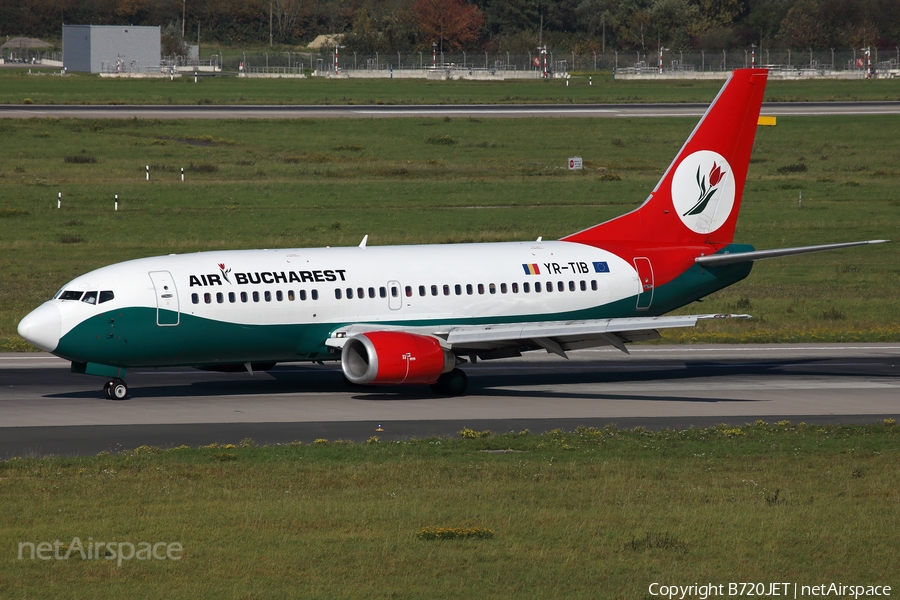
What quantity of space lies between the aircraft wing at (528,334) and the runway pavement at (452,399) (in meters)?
1.60

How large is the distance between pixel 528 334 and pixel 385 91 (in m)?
121

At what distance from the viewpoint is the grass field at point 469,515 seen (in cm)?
1788

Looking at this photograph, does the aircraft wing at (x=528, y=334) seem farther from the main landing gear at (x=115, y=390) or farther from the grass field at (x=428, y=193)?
the grass field at (x=428, y=193)

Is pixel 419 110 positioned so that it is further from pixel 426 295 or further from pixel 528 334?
pixel 528 334

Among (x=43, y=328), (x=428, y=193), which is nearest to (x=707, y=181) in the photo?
(x=43, y=328)

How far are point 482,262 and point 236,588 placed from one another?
73.9 ft

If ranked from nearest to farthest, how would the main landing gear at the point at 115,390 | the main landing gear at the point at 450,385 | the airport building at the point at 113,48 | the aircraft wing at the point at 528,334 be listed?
the main landing gear at the point at 115,390, the aircraft wing at the point at 528,334, the main landing gear at the point at 450,385, the airport building at the point at 113,48

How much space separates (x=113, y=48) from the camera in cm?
18900

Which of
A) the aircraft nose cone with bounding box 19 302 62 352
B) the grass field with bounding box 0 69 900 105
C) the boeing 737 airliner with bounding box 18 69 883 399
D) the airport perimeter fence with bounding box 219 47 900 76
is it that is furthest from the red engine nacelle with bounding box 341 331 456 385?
the airport perimeter fence with bounding box 219 47 900 76

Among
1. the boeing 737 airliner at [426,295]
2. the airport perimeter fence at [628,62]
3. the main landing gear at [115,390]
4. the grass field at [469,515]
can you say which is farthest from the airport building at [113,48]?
the grass field at [469,515]

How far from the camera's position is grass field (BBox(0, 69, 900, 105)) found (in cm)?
13800

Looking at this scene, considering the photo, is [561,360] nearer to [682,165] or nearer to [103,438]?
[682,165]

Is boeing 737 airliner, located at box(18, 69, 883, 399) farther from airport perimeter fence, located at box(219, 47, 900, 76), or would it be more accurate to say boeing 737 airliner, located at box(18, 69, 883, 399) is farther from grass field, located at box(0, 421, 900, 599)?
airport perimeter fence, located at box(219, 47, 900, 76)

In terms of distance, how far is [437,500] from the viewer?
901 inches
